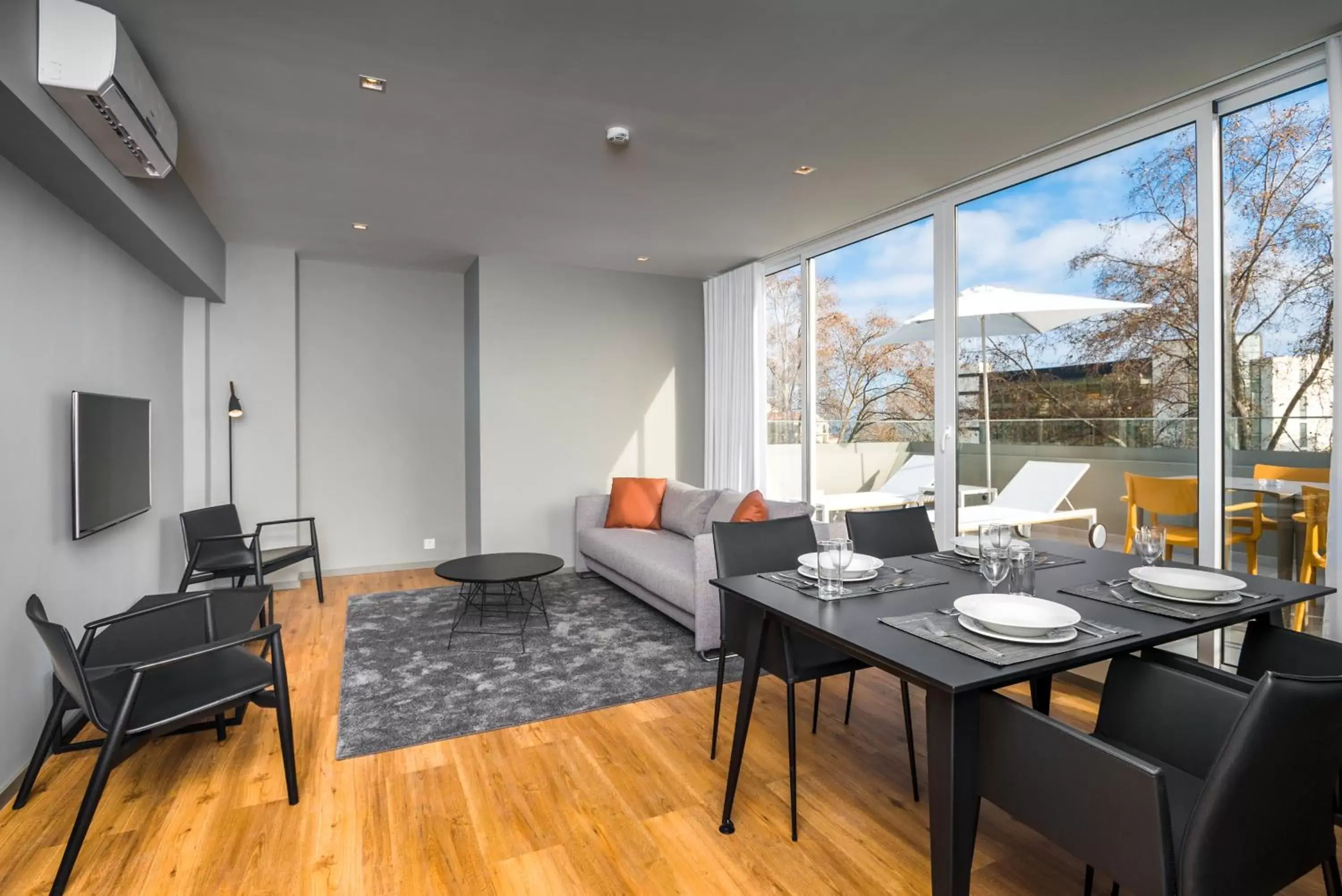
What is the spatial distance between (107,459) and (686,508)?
3461 millimetres

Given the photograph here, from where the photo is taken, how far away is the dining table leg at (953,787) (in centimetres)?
143

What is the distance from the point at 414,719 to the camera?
303 centimetres

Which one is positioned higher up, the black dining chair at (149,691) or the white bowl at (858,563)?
the white bowl at (858,563)

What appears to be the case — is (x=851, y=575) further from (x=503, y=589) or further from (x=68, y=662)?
(x=503, y=589)

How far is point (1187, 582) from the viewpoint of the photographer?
6.70ft

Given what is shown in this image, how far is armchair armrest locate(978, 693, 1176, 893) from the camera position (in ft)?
3.96

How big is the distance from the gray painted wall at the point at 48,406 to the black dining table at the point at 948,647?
2.57 m

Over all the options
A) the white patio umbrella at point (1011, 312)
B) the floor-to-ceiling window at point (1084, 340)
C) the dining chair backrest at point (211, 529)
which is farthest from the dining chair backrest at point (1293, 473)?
the dining chair backrest at point (211, 529)

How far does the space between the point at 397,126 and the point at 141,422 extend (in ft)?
7.40

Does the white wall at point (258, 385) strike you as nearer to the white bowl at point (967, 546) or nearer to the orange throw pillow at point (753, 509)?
Answer: the orange throw pillow at point (753, 509)

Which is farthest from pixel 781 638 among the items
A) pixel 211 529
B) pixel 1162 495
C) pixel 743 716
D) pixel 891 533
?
pixel 211 529

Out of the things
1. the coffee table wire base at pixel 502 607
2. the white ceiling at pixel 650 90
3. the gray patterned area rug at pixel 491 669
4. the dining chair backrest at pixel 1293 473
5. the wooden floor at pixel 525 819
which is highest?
the white ceiling at pixel 650 90

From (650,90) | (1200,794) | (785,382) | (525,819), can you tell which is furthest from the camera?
(785,382)

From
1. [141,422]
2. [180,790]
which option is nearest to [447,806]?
[180,790]
